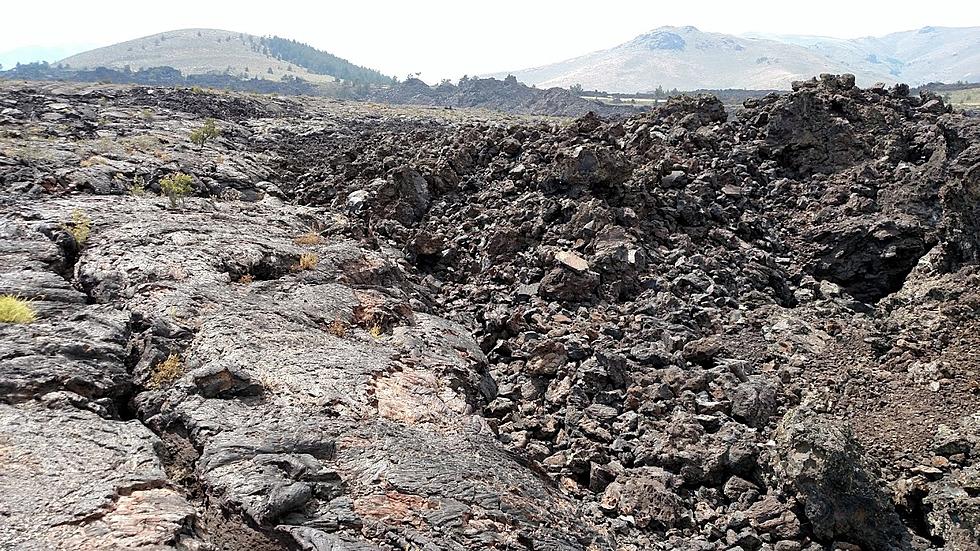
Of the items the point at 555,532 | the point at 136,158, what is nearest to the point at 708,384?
the point at 555,532

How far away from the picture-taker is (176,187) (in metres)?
16.1

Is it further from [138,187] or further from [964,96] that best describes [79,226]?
[964,96]

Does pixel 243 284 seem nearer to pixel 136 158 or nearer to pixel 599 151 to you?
pixel 599 151

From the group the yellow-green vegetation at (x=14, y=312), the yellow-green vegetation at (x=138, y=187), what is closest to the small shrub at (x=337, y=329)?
the yellow-green vegetation at (x=14, y=312)

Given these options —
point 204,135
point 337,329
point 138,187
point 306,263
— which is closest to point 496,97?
point 204,135

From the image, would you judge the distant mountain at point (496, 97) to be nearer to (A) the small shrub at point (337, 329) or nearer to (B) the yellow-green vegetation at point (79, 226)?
(B) the yellow-green vegetation at point (79, 226)

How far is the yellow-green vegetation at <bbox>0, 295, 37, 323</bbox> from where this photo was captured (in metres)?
7.86

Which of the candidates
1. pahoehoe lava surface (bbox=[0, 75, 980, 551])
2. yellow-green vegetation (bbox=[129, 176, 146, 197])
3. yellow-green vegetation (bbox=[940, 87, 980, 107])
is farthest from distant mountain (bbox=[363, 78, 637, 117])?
yellow-green vegetation (bbox=[129, 176, 146, 197])

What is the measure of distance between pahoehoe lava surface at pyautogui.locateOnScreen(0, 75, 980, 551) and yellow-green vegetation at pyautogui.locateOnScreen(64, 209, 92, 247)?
104 mm

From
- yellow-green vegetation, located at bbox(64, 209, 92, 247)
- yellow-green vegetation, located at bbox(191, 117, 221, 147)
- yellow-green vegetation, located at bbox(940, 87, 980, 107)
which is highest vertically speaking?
yellow-green vegetation, located at bbox(940, 87, 980, 107)

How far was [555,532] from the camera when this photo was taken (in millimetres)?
6668

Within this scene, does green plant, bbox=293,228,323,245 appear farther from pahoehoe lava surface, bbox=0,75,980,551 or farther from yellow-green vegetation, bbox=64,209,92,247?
yellow-green vegetation, bbox=64,209,92,247

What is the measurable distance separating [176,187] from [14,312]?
8972mm

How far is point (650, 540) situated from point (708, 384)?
298cm
